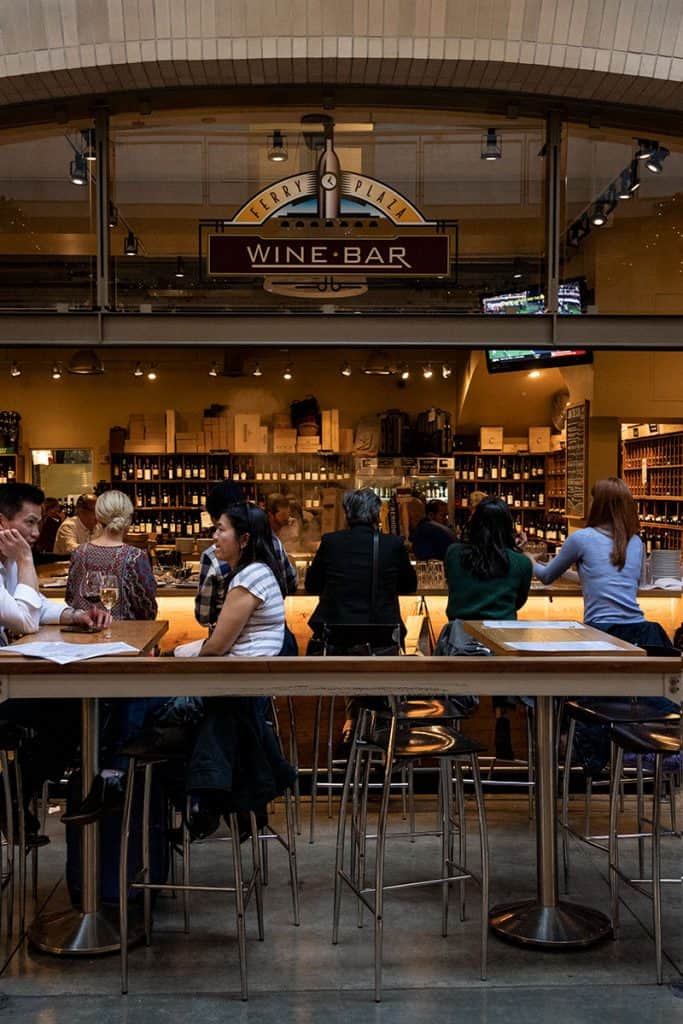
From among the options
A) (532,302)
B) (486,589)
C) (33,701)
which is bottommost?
(33,701)

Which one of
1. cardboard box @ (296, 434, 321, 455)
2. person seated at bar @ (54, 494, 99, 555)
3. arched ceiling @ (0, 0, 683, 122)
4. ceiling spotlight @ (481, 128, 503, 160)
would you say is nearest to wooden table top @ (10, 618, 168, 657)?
arched ceiling @ (0, 0, 683, 122)

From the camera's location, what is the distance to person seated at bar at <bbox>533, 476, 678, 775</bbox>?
5.86 meters

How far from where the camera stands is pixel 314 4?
22.7 feet

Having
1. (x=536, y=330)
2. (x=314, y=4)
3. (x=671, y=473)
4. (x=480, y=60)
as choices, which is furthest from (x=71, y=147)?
(x=671, y=473)

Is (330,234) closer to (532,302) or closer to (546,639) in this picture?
(532,302)

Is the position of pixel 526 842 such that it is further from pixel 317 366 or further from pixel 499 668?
pixel 317 366

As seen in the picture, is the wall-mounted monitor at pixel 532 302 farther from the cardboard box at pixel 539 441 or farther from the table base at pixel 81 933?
the cardboard box at pixel 539 441

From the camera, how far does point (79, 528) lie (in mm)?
11234

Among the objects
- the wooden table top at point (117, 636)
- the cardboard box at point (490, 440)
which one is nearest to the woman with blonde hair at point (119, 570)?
the wooden table top at point (117, 636)

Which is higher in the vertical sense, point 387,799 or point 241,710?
point 241,710

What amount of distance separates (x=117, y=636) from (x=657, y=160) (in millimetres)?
4948

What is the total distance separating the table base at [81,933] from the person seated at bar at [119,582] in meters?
0.56

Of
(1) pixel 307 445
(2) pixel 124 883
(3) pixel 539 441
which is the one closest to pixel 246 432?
(1) pixel 307 445

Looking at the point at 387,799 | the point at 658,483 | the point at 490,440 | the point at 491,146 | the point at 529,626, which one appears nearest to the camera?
the point at 387,799
